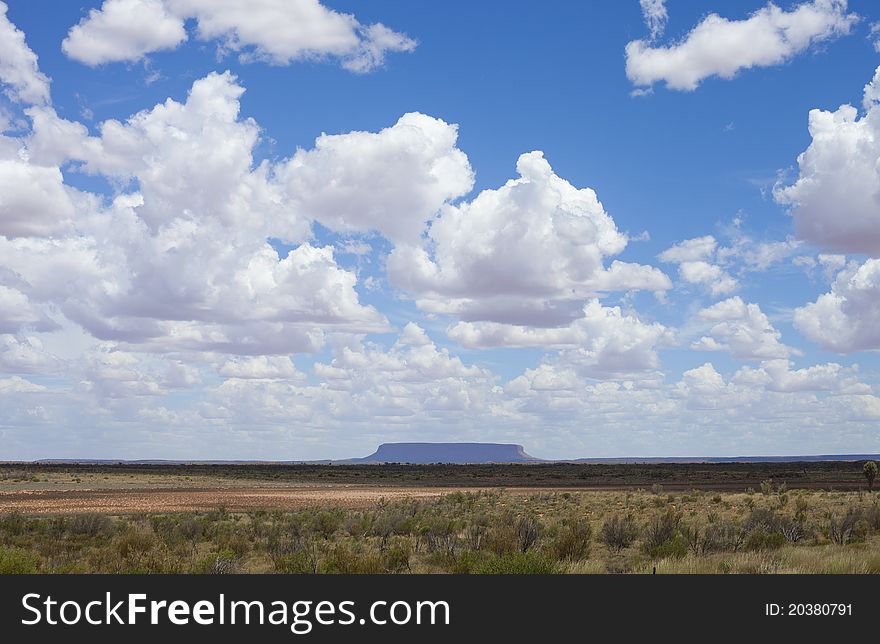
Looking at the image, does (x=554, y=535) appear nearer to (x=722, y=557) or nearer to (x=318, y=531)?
(x=722, y=557)

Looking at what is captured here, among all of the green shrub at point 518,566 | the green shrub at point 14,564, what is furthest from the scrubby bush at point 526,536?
the green shrub at point 14,564

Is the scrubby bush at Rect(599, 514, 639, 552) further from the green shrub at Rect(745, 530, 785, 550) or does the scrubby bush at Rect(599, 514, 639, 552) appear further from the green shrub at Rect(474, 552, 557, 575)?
the green shrub at Rect(474, 552, 557, 575)

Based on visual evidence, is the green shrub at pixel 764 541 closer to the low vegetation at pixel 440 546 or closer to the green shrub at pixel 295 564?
the low vegetation at pixel 440 546

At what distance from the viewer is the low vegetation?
689 inches

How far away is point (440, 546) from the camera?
74.8 ft

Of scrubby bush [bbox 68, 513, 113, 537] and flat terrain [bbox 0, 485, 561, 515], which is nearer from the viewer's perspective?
scrubby bush [bbox 68, 513, 113, 537]

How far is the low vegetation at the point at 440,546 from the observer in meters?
17.5

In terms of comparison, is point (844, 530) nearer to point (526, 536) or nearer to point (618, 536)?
point (618, 536)

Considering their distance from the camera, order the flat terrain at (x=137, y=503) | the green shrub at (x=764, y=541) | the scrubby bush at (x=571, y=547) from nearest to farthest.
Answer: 1. the scrubby bush at (x=571, y=547)
2. the green shrub at (x=764, y=541)
3. the flat terrain at (x=137, y=503)

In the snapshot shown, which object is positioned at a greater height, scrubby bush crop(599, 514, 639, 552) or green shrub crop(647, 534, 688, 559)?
green shrub crop(647, 534, 688, 559)

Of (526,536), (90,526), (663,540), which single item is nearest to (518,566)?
(526,536)

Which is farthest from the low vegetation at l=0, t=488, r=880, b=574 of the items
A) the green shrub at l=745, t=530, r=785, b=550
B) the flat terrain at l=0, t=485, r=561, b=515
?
the flat terrain at l=0, t=485, r=561, b=515
